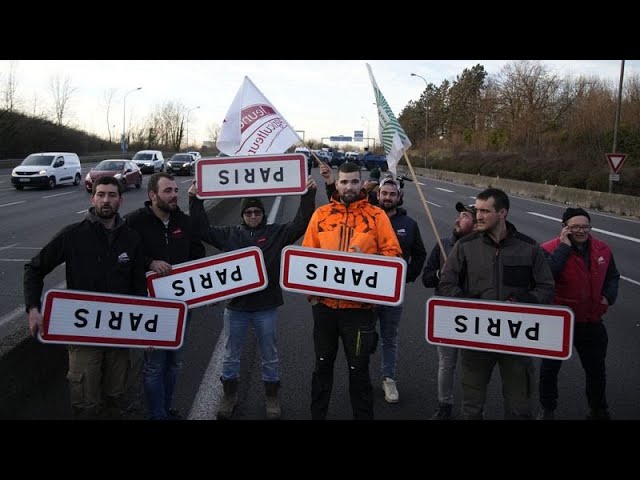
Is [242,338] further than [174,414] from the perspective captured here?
Yes

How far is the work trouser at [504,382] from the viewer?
3.62 meters

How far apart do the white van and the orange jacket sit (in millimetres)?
27266

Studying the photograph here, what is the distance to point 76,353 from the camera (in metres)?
3.65

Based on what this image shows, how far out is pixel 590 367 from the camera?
4340mm

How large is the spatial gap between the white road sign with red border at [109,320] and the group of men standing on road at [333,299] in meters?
0.08

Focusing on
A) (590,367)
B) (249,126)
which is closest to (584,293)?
(590,367)

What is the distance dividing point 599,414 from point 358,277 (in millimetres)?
2257

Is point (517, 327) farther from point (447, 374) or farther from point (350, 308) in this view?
point (350, 308)

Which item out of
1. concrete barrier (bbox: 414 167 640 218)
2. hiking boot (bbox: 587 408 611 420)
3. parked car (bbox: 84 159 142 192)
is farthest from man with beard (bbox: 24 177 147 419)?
parked car (bbox: 84 159 142 192)

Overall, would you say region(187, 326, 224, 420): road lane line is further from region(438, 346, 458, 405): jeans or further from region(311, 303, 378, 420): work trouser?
region(438, 346, 458, 405): jeans

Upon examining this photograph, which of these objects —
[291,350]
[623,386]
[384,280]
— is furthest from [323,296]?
[623,386]

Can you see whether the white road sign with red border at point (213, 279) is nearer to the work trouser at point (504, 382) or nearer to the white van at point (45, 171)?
the work trouser at point (504, 382)

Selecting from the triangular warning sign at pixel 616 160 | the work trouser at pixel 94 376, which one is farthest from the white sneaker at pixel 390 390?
the triangular warning sign at pixel 616 160

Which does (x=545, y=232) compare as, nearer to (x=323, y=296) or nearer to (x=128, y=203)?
(x=323, y=296)
